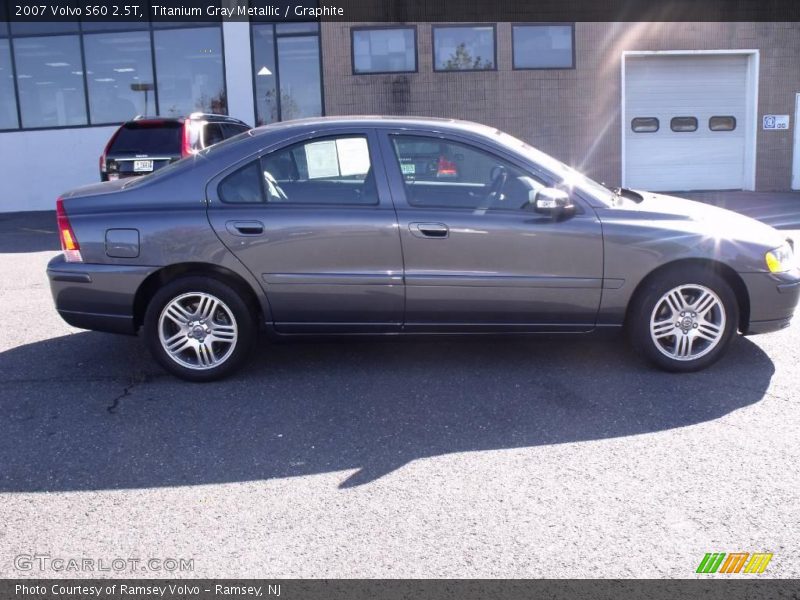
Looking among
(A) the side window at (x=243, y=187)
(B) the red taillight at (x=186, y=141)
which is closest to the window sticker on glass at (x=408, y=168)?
(A) the side window at (x=243, y=187)

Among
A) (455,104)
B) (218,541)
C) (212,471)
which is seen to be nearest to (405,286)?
(212,471)

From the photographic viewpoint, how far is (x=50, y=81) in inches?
705

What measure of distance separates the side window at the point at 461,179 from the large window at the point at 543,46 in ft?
42.1

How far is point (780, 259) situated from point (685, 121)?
13.6m

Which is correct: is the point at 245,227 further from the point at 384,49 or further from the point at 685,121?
the point at 685,121

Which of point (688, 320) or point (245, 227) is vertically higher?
point (245, 227)

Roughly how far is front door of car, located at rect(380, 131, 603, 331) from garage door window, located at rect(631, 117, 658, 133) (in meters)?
13.6

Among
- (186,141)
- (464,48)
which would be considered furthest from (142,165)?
(464,48)

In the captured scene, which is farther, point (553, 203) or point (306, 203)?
point (306, 203)

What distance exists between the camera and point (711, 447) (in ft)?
14.2

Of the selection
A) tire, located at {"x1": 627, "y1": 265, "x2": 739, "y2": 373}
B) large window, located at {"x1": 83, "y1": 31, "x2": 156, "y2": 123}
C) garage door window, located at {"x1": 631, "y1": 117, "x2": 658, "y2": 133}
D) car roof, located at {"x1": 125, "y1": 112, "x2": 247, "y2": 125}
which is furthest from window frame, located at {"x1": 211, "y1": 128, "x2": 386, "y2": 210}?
garage door window, located at {"x1": 631, "y1": 117, "x2": 658, "y2": 133}

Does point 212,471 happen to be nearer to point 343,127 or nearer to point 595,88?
point 343,127

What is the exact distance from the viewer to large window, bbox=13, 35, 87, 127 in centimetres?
1780
